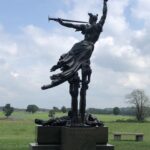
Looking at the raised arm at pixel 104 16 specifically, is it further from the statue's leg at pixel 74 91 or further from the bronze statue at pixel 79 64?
the statue's leg at pixel 74 91

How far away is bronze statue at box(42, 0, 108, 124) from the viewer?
14.1m

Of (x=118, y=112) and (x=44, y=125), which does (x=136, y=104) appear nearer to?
(x=118, y=112)

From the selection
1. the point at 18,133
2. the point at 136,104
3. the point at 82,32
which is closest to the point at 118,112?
the point at 136,104

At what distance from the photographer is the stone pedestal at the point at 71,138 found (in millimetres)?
12922

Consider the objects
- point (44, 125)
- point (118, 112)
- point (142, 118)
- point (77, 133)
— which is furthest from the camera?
point (118, 112)

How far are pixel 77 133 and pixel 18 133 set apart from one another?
910 inches

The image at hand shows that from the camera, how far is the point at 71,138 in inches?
511

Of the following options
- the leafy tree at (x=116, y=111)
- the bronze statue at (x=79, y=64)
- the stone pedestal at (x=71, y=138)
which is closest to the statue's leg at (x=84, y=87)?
the bronze statue at (x=79, y=64)

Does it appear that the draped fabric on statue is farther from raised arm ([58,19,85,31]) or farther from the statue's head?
the statue's head

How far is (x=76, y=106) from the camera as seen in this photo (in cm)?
1425

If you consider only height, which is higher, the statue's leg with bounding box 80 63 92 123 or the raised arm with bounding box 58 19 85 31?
the raised arm with bounding box 58 19 85 31

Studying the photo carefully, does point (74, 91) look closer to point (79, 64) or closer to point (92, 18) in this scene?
point (79, 64)

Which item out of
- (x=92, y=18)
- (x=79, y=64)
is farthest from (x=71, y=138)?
→ (x=92, y=18)

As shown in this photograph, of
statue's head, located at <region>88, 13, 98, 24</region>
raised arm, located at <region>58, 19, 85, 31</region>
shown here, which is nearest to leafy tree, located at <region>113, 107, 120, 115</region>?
statue's head, located at <region>88, 13, 98, 24</region>
